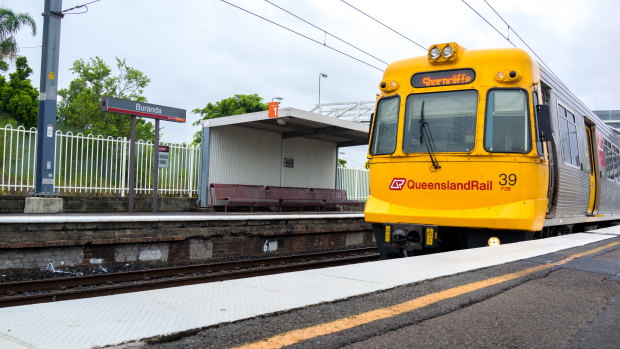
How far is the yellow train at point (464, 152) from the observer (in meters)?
6.48

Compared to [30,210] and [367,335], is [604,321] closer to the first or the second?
[367,335]

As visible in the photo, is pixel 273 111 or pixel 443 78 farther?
pixel 273 111

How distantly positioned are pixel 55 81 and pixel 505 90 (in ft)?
31.8

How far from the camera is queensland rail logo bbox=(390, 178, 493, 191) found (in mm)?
6578

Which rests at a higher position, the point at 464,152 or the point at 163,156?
the point at 163,156

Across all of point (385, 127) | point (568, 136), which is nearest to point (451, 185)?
point (385, 127)

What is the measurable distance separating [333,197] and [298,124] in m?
4.58

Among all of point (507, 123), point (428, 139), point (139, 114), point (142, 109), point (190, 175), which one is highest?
point (142, 109)

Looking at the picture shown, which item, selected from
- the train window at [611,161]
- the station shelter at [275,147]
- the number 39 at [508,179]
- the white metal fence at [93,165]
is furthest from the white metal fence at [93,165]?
the train window at [611,161]

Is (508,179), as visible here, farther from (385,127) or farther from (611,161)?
(611,161)

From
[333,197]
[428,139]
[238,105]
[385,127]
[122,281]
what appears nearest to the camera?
[428,139]

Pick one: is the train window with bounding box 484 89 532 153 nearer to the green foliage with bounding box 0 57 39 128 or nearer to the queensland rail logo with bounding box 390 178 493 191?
the queensland rail logo with bounding box 390 178 493 191

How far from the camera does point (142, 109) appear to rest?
12.2m

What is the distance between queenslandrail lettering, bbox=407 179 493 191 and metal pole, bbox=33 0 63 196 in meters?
8.05
